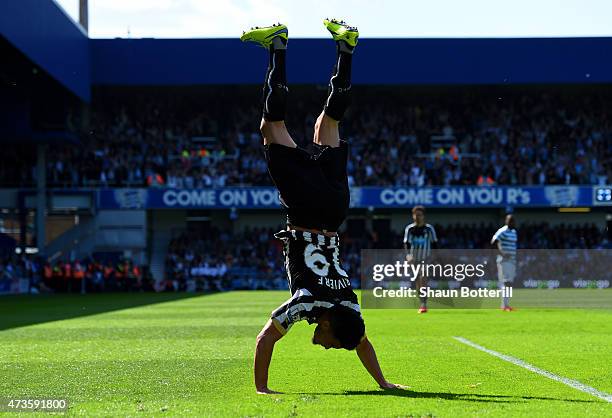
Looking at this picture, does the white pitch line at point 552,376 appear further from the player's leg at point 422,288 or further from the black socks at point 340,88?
the player's leg at point 422,288

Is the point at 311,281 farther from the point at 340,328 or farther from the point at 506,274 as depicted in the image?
the point at 506,274

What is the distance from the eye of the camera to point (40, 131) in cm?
4225

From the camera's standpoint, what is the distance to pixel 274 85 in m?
7.70

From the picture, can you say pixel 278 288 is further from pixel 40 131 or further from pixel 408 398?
pixel 408 398

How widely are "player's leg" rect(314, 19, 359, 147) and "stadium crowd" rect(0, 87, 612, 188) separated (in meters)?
37.0

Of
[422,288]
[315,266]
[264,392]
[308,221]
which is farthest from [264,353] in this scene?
[422,288]

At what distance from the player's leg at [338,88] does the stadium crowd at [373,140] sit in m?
37.0

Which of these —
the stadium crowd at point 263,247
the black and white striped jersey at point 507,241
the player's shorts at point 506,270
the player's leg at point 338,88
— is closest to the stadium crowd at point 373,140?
the stadium crowd at point 263,247

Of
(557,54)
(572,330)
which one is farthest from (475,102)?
(572,330)

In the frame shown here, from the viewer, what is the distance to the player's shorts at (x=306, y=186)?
305 inches

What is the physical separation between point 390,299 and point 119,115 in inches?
1082

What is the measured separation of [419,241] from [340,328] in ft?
42.1

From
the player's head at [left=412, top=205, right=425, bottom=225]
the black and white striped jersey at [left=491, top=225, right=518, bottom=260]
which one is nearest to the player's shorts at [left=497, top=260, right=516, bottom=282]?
the black and white striped jersey at [left=491, top=225, right=518, bottom=260]

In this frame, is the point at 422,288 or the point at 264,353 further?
the point at 422,288
